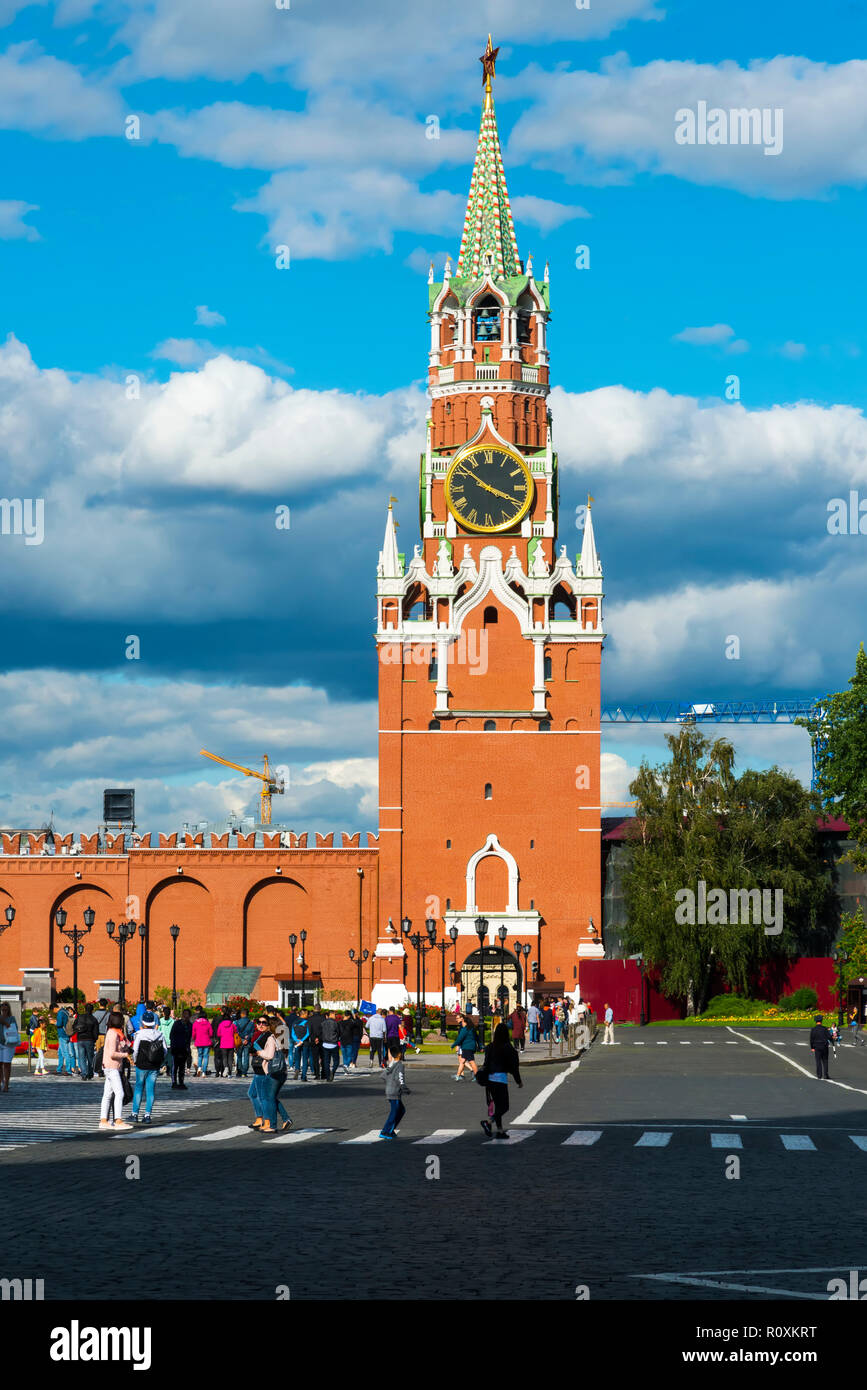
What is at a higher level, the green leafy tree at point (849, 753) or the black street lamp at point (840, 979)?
the green leafy tree at point (849, 753)

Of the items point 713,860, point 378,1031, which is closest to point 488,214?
point 713,860

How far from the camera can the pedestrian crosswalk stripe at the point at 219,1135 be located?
75.2 ft

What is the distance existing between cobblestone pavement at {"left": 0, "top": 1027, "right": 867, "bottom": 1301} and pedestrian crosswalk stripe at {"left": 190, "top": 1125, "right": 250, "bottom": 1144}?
38 millimetres

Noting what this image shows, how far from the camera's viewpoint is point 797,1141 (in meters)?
22.9

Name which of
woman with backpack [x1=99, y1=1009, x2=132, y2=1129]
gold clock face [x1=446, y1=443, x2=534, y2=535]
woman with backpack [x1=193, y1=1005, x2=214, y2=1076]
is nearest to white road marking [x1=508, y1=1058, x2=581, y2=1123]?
woman with backpack [x1=99, y1=1009, x2=132, y2=1129]

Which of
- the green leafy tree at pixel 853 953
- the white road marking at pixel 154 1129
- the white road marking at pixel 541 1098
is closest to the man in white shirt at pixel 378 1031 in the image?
the white road marking at pixel 541 1098

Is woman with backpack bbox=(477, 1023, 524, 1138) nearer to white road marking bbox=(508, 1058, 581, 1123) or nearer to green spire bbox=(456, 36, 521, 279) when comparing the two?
white road marking bbox=(508, 1058, 581, 1123)

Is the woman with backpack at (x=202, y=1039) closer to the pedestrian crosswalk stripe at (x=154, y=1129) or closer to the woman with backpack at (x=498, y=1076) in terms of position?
the pedestrian crosswalk stripe at (x=154, y=1129)

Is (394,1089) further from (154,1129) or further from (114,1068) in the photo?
(114,1068)

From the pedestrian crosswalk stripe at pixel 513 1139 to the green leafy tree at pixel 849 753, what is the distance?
41.1m

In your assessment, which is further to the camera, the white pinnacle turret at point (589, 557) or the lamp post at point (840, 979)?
the white pinnacle turret at point (589, 557)

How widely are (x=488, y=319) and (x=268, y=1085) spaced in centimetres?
7320
